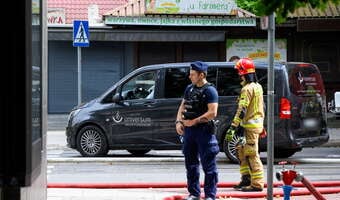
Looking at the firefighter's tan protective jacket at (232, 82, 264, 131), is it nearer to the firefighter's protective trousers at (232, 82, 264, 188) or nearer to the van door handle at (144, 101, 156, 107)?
the firefighter's protective trousers at (232, 82, 264, 188)

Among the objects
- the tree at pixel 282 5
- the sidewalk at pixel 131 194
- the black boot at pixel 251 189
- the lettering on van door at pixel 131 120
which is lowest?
the sidewalk at pixel 131 194

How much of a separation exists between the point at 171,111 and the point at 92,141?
1758 millimetres

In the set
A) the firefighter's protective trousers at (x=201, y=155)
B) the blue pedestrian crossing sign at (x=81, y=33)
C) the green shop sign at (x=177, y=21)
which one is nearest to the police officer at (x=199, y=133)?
the firefighter's protective trousers at (x=201, y=155)

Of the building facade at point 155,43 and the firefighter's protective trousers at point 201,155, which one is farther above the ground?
the building facade at point 155,43

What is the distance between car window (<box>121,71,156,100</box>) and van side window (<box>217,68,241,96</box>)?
1.32m

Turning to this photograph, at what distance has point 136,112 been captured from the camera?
45.6ft

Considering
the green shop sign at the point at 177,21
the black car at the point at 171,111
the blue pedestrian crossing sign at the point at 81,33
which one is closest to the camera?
the black car at the point at 171,111

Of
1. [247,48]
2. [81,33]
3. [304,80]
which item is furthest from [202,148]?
[247,48]

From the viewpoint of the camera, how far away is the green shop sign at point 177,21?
2164 cm

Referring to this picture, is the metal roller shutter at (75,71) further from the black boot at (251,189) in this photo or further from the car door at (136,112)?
the black boot at (251,189)

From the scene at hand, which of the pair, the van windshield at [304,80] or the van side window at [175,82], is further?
the van side window at [175,82]

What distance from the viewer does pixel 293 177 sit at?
19.9 feet
